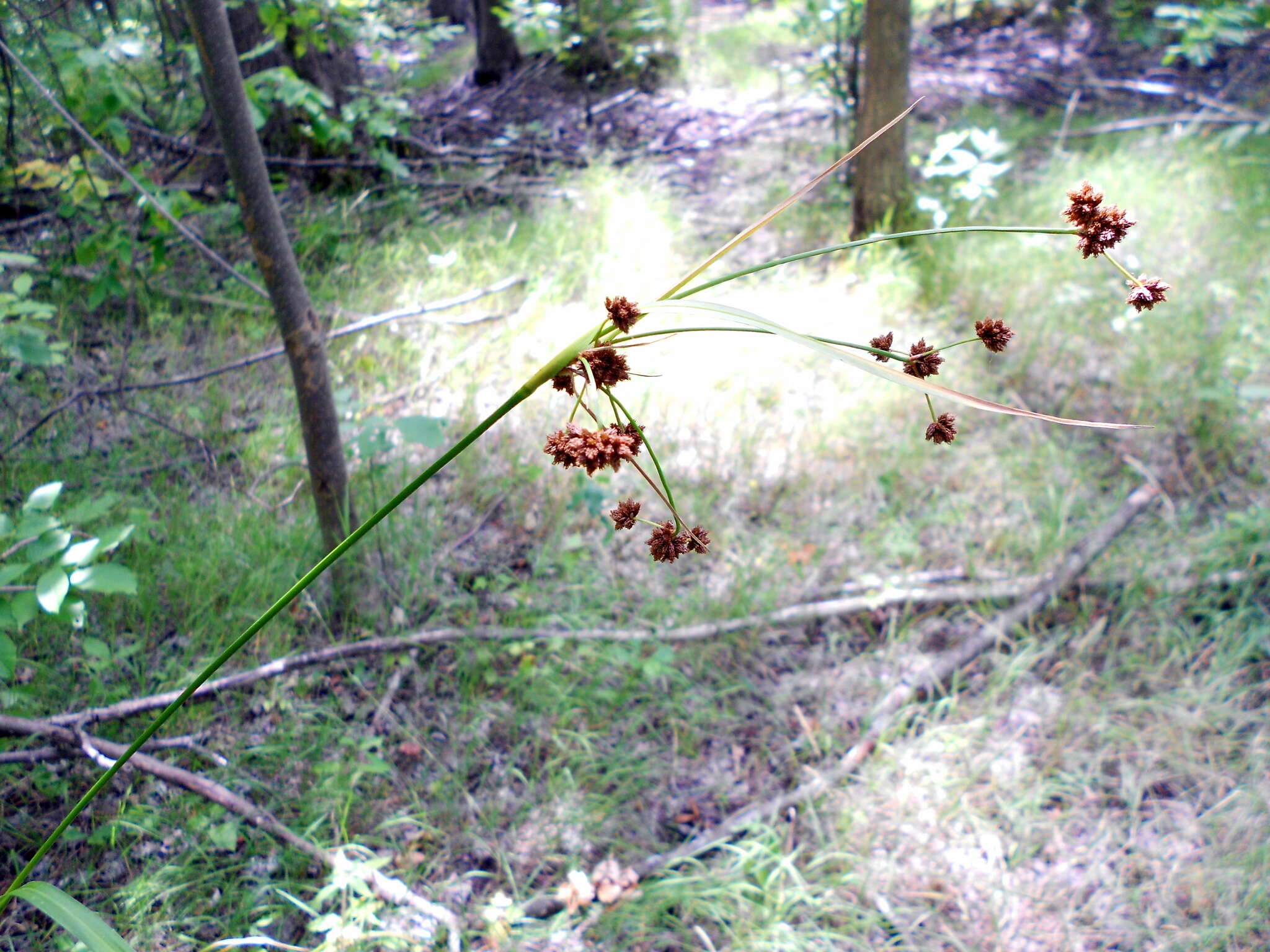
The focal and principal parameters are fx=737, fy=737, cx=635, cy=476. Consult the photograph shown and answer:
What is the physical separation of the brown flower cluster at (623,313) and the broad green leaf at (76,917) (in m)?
1.01

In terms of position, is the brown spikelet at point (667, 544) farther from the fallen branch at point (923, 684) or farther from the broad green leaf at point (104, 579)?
the fallen branch at point (923, 684)

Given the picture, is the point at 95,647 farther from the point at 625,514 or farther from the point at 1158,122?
the point at 1158,122

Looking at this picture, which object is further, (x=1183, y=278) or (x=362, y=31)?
(x=1183, y=278)

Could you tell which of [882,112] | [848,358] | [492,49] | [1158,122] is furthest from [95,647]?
[1158,122]

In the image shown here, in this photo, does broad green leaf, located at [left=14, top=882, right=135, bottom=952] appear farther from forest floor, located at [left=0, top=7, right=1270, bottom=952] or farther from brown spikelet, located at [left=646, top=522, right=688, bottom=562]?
brown spikelet, located at [left=646, top=522, right=688, bottom=562]

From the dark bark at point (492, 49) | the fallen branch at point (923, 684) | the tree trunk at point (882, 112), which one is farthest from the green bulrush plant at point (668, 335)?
the dark bark at point (492, 49)

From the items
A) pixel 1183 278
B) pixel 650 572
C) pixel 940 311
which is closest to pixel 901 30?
pixel 940 311

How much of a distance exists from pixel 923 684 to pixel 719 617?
65 cm

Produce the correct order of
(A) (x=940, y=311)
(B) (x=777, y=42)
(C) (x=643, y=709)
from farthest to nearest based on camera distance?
(B) (x=777, y=42)
(A) (x=940, y=311)
(C) (x=643, y=709)

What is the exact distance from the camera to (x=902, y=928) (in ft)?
5.62

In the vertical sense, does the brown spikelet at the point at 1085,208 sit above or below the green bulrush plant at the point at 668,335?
above

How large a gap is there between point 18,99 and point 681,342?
2568 millimetres

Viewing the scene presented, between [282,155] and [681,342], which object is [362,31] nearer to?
[282,155]

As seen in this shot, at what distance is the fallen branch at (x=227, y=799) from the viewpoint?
1.63 meters
